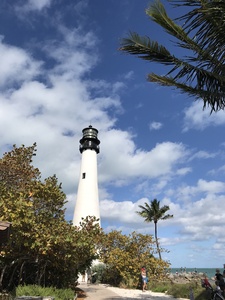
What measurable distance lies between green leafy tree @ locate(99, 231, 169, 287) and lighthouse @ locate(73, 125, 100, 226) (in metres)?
6.38

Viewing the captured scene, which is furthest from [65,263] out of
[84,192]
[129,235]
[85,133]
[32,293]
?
[85,133]

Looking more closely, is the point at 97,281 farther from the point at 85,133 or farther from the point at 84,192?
the point at 85,133

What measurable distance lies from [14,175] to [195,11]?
13995mm

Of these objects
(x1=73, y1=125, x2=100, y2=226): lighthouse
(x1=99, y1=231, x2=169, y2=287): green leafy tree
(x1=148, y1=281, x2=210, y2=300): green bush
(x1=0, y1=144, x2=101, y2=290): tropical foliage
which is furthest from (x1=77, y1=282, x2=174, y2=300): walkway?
(x1=73, y1=125, x2=100, y2=226): lighthouse

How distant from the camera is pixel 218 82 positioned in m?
7.46

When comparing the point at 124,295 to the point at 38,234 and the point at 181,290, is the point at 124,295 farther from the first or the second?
the point at 38,234

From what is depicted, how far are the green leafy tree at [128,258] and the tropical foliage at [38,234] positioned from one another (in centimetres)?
548

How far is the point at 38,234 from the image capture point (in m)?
11.2

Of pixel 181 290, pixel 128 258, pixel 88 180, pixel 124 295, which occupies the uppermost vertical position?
pixel 88 180

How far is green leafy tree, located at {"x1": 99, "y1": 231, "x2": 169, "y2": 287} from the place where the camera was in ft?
69.6

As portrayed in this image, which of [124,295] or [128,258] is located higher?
[128,258]

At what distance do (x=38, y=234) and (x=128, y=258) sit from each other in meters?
11.9

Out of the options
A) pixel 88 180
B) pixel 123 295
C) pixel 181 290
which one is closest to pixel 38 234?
pixel 123 295

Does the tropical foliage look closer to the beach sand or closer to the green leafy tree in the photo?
the beach sand
